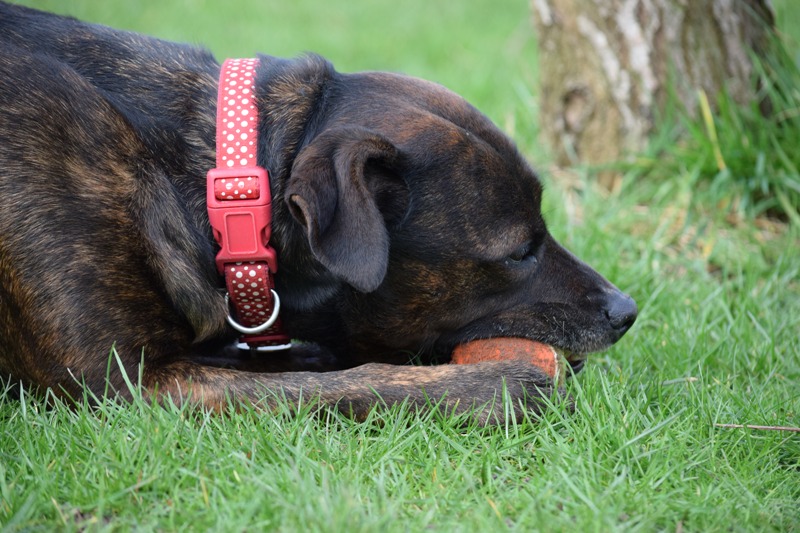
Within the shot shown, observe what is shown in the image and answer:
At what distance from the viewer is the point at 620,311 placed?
11.6ft

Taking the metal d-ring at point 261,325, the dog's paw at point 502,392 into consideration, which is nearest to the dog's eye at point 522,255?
the dog's paw at point 502,392

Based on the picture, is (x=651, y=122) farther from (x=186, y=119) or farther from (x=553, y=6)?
(x=186, y=119)

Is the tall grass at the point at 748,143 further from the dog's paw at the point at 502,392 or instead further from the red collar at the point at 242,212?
the red collar at the point at 242,212

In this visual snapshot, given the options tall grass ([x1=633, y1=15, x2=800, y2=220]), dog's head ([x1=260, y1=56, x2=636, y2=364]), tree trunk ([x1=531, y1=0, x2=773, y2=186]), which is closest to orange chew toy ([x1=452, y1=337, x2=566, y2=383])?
dog's head ([x1=260, y1=56, x2=636, y2=364])

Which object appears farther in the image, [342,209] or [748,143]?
[748,143]

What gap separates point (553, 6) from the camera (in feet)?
19.5

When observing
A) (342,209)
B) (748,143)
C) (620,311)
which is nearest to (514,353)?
(620,311)

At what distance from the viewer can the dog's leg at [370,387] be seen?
121 inches

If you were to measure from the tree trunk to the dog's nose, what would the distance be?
2557 millimetres

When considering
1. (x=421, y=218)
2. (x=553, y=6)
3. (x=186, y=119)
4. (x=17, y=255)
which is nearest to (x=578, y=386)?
(x=421, y=218)

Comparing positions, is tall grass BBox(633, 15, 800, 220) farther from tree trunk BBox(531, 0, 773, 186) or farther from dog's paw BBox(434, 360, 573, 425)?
dog's paw BBox(434, 360, 573, 425)

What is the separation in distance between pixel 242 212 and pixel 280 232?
0.56 ft

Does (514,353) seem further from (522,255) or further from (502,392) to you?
(522,255)

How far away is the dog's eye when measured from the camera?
341 cm
